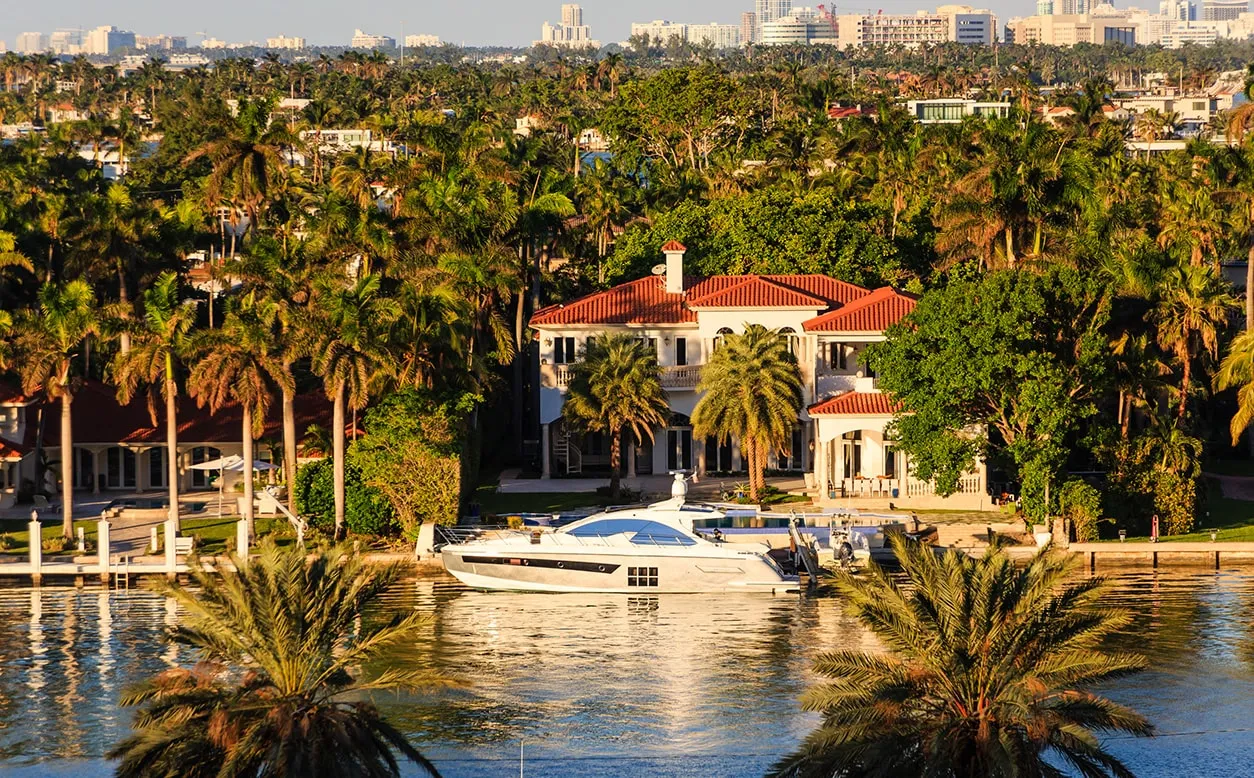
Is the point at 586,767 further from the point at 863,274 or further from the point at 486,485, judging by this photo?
the point at 863,274

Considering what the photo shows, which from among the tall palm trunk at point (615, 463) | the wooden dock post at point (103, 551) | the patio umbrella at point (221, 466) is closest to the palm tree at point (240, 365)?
the wooden dock post at point (103, 551)

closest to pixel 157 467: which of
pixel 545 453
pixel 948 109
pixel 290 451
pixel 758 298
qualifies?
pixel 290 451

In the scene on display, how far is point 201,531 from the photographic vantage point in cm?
5550

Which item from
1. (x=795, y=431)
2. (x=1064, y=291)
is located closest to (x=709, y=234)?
(x=795, y=431)

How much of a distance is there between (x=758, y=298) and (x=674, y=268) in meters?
3.33

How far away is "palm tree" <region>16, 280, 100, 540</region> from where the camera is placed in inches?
2087

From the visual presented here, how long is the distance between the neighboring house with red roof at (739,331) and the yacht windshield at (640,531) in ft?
28.1

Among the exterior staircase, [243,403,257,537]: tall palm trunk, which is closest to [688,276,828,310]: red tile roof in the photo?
the exterior staircase

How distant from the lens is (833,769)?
29094 millimetres

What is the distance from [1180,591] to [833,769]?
23.7m

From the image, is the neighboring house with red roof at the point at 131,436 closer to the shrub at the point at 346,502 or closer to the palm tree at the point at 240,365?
the shrub at the point at 346,502

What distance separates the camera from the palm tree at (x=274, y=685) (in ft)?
93.3

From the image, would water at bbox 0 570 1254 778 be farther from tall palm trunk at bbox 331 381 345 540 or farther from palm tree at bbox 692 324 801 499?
palm tree at bbox 692 324 801 499

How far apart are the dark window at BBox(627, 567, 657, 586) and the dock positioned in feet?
36.9
